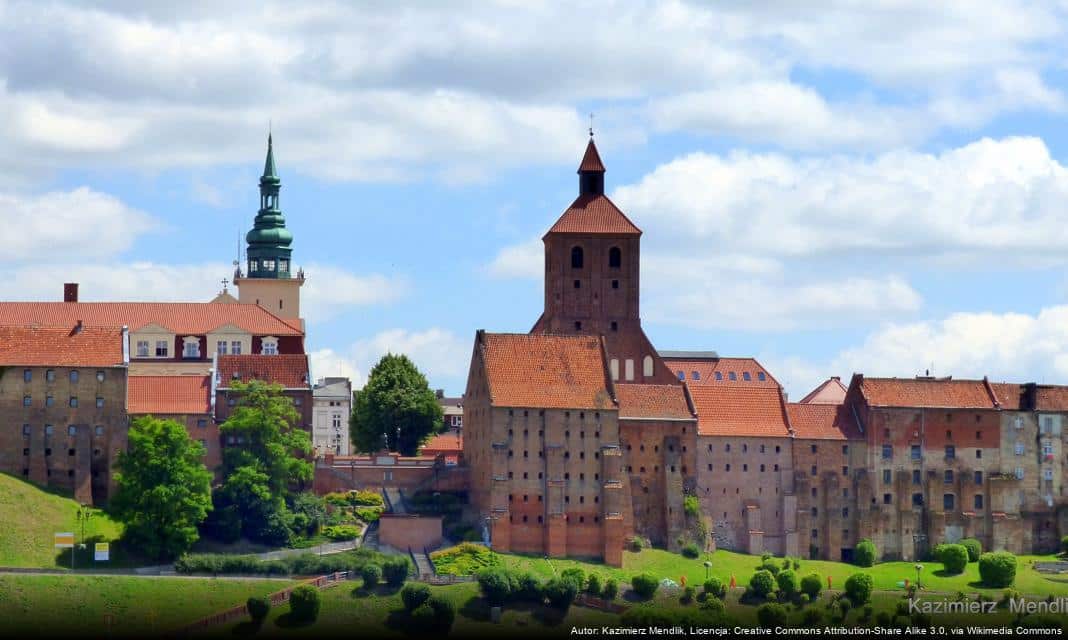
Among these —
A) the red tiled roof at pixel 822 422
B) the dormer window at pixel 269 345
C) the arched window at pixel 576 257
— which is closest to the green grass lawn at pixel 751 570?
the red tiled roof at pixel 822 422

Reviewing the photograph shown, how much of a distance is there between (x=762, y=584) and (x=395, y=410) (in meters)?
26.6

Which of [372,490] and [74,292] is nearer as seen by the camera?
[372,490]

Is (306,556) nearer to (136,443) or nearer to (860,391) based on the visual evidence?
(136,443)

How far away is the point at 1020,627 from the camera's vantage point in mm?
133125

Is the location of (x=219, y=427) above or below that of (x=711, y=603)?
above

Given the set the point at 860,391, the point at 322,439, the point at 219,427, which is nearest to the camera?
the point at 219,427

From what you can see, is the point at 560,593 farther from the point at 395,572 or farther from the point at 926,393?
the point at 926,393

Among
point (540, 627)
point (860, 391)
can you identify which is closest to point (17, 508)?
point (540, 627)

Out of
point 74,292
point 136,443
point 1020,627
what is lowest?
point 1020,627

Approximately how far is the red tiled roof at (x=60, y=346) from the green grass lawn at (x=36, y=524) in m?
6.77

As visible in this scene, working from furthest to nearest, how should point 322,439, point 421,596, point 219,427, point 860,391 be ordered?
point 322,439
point 860,391
point 219,427
point 421,596

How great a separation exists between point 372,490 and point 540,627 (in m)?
16.7

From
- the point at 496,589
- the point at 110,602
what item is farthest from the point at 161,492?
the point at 496,589

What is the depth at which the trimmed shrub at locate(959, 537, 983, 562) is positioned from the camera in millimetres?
145750
